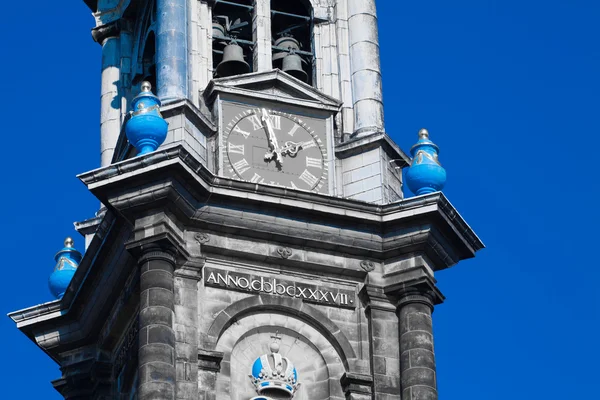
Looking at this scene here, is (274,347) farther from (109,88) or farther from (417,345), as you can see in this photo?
(109,88)

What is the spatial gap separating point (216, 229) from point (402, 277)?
11.8ft

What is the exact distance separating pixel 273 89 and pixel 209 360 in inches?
253

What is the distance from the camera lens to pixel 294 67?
51219 mm

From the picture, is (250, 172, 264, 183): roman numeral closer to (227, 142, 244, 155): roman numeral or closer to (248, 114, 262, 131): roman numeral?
(227, 142, 244, 155): roman numeral

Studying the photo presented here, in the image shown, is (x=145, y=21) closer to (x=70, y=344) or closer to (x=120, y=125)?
(x=120, y=125)

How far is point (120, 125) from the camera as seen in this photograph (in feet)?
173

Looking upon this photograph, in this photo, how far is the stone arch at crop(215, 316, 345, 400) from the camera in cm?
4678

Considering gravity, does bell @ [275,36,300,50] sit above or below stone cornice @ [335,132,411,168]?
above

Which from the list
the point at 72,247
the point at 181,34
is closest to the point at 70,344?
the point at 72,247

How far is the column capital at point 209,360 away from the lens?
151ft

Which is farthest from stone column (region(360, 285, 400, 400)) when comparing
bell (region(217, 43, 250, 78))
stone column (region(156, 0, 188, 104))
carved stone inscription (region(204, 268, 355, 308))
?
bell (region(217, 43, 250, 78))

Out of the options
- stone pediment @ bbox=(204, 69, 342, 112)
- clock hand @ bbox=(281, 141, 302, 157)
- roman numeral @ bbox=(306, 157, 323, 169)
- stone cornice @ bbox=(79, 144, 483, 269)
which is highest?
stone pediment @ bbox=(204, 69, 342, 112)

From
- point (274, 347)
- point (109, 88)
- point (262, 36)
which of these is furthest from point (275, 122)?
point (109, 88)

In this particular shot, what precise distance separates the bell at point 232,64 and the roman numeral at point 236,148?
2.35 m
